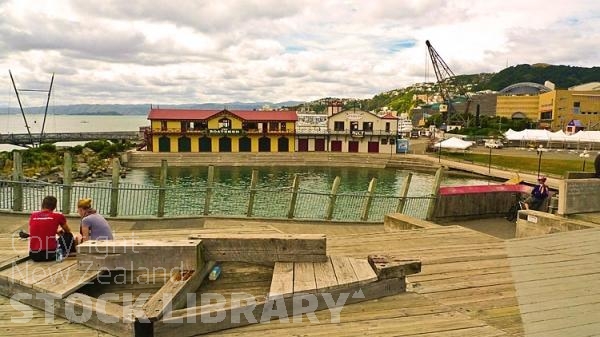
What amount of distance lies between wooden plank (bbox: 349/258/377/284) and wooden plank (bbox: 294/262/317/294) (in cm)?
46

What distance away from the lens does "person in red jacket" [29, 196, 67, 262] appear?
4.88 metres

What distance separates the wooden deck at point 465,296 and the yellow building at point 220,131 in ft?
191

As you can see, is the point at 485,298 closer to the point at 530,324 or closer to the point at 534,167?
the point at 530,324

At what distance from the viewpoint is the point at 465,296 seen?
4.92 metres

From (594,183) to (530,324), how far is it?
24.2 ft

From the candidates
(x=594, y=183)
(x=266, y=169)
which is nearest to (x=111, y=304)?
(x=594, y=183)

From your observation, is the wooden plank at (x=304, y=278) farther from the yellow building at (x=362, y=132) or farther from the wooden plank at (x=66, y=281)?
the yellow building at (x=362, y=132)

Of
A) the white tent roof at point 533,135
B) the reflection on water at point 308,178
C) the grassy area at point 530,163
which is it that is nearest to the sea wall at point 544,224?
the reflection on water at point 308,178

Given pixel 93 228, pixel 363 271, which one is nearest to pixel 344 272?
pixel 363 271

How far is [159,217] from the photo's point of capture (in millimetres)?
12133

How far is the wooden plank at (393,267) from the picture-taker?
15.1 feet

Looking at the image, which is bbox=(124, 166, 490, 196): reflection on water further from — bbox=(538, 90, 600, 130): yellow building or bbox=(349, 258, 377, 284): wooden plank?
bbox=(538, 90, 600, 130): yellow building

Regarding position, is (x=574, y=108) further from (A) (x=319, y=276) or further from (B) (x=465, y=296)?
(A) (x=319, y=276)

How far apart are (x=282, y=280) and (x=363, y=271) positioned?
0.89 m
